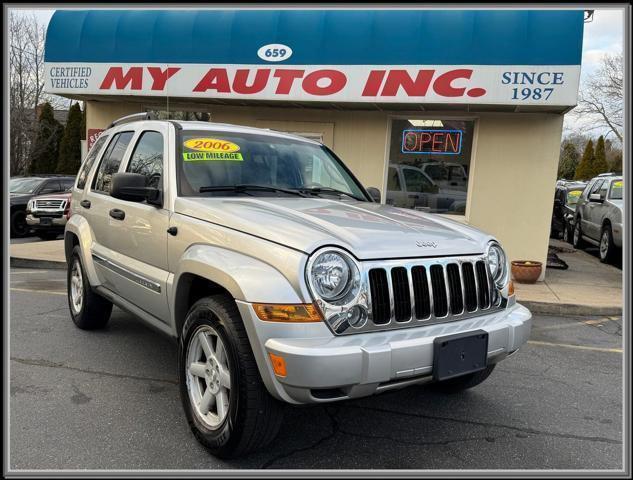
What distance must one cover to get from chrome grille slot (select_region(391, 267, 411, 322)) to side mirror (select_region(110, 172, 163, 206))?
180 cm

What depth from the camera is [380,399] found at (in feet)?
12.7

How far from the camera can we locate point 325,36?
8883 millimetres

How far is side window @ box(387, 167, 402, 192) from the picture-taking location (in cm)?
993

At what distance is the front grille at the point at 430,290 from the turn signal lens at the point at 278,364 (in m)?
0.52

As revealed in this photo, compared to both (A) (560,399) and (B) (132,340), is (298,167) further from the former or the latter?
(A) (560,399)

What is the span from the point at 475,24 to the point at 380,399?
6766 millimetres

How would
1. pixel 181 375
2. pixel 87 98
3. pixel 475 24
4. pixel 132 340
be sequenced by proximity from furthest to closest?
pixel 87 98 → pixel 475 24 → pixel 132 340 → pixel 181 375

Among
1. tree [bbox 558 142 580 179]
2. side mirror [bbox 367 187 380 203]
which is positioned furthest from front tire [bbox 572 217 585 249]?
tree [bbox 558 142 580 179]

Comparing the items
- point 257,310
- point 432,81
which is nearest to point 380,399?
point 257,310

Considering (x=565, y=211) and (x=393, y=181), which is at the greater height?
(x=393, y=181)

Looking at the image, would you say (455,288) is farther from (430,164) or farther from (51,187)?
(51,187)

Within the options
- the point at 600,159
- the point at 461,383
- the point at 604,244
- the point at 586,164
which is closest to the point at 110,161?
the point at 461,383

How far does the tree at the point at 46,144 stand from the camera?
96.4ft

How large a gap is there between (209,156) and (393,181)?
21.5 feet
